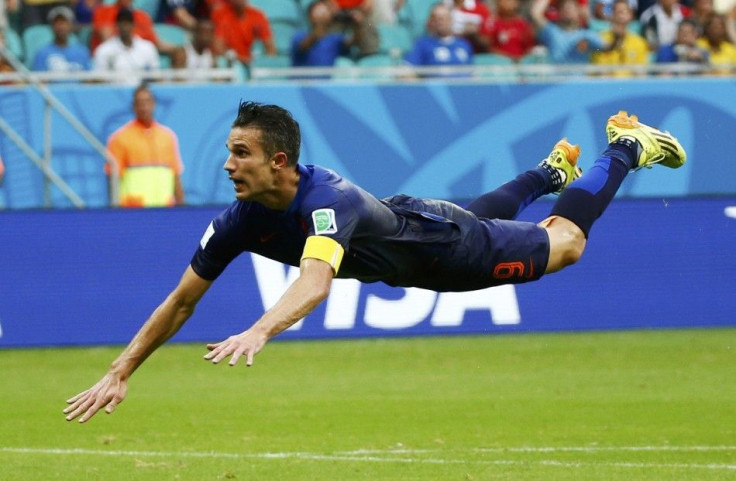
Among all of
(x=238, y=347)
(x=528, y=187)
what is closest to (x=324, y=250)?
(x=238, y=347)

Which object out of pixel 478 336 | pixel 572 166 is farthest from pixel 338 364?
pixel 572 166

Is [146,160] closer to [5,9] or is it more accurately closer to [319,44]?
[319,44]

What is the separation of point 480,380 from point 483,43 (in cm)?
875

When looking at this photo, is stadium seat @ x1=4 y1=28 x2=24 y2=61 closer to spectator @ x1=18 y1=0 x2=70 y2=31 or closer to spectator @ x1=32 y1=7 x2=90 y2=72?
spectator @ x1=18 y1=0 x2=70 y2=31

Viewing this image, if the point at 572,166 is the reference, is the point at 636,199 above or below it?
below

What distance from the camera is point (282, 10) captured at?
824 inches

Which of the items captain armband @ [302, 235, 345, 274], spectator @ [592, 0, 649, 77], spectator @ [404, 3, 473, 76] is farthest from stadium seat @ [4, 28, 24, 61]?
captain armband @ [302, 235, 345, 274]

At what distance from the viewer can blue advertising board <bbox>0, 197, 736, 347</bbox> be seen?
1488cm

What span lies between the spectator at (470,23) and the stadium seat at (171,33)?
393cm

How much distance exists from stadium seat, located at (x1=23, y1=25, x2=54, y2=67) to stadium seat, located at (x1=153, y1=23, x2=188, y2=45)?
1568 mm

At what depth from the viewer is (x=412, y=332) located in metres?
15.0

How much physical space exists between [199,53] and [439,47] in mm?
3412

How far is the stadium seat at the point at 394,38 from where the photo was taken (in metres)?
20.8

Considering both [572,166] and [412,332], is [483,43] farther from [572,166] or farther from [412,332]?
[572,166]
